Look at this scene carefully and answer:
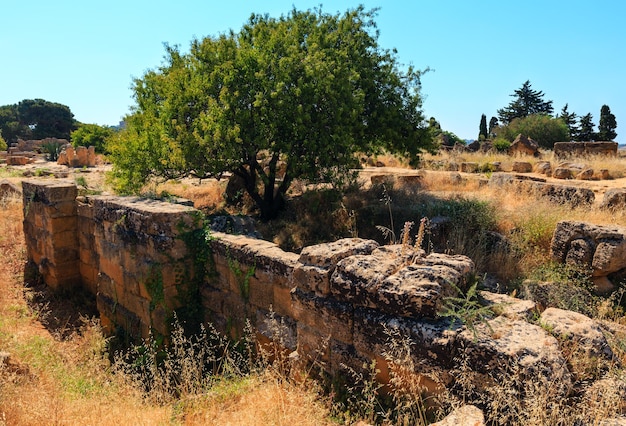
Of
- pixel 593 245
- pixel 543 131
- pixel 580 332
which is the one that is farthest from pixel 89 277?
pixel 543 131

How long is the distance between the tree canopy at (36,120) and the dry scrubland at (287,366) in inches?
2052

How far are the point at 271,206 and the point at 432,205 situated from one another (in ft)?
16.3

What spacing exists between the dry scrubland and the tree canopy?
52.1 m

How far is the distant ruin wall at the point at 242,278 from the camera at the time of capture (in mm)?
3441

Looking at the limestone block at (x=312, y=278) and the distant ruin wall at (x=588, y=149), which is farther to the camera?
the distant ruin wall at (x=588, y=149)

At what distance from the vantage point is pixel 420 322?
326cm

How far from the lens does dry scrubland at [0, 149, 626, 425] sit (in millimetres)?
3010

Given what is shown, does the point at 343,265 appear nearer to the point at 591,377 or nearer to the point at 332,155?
the point at 591,377

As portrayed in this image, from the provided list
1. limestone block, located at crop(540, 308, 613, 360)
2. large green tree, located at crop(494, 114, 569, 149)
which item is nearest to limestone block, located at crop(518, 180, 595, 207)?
limestone block, located at crop(540, 308, 613, 360)

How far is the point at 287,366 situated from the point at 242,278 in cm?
117

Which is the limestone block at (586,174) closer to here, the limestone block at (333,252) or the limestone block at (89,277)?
the limestone block at (333,252)

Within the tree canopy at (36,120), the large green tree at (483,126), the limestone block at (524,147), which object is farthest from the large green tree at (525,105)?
the tree canopy at (36,120)

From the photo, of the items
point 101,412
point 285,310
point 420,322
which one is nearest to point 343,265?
point 420,322

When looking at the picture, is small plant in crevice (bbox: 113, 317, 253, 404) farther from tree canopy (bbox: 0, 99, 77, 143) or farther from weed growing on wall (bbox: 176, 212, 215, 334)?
tree canopy (bbox: 0, 99, 77, 143)
